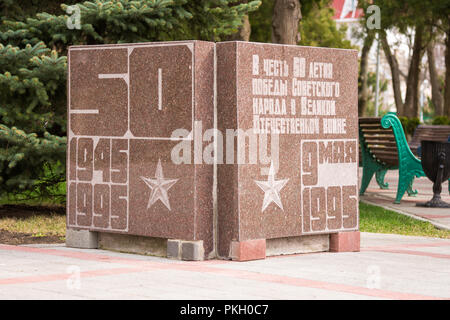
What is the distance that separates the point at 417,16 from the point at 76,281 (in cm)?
2066

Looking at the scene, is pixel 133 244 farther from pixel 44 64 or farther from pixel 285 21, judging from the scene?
pixel 285 21

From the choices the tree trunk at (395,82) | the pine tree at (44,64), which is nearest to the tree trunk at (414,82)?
the tree trunk at (395,82)

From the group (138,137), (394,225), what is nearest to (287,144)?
(138,137)

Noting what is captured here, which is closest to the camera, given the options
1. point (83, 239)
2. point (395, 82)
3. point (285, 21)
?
point (83, 239)

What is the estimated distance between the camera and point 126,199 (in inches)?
297

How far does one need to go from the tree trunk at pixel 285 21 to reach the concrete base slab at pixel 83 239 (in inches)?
353

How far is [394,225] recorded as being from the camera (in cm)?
1027

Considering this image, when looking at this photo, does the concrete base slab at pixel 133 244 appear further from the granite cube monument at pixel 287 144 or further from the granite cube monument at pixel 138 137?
the granite cube monument at pixel 287 144

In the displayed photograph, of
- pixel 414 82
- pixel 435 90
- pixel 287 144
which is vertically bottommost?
pixel 287 144

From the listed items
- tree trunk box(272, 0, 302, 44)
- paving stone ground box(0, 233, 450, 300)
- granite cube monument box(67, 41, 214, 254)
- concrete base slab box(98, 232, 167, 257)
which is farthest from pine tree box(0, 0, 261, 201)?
tree trunk box(272, 0, 302, 44)

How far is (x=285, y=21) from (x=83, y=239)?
9.22 meters

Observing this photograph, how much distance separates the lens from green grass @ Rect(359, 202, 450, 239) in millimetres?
9719

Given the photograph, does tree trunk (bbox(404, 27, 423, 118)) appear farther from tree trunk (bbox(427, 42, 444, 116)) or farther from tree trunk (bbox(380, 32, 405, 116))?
tree trunk (bbox(427, 42, 444, 116))

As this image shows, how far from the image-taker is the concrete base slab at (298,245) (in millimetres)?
7488
